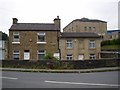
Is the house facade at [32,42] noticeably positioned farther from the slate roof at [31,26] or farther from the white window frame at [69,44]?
the white window frame at [69,44]

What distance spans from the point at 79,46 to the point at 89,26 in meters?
45.2

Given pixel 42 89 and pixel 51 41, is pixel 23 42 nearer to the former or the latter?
pixel 51 41

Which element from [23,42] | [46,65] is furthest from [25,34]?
[46,65]

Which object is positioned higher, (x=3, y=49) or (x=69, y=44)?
(x=69, y=44)

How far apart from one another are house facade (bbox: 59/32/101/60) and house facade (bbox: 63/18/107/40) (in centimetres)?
3980

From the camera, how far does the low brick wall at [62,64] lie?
90.9ft

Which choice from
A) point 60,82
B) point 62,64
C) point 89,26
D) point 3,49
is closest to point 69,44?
point 3,49

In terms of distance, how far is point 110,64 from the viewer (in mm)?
29609

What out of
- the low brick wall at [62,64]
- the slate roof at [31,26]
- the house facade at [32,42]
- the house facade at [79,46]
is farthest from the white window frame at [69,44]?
the low brick wall at [62,64]

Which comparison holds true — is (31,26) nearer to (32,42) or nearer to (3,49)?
(32,42)

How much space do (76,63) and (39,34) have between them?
1296 cm

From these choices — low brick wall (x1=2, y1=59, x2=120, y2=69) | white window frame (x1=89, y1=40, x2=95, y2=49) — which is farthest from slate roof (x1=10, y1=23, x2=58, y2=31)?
low brick wall (x1=2, y1=59, x2=120, y2=69)

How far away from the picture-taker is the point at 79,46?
39.4 m

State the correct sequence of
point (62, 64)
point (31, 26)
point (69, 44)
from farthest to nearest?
point (31, 26) < point (69, 44) < point (62, 64)
